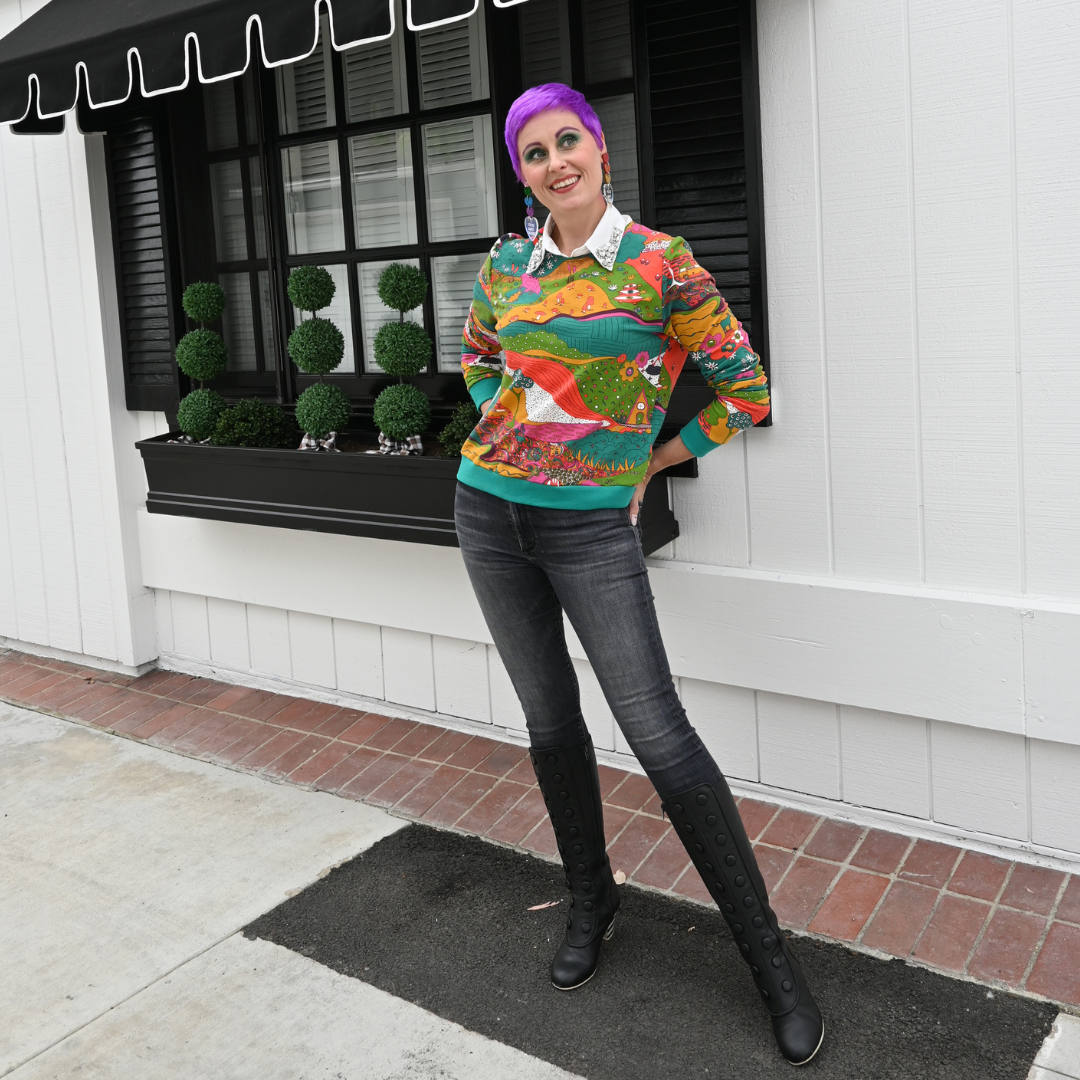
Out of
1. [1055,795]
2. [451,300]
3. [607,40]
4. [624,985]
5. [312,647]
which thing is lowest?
[624,985]

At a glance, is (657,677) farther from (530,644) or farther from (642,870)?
(642,870)

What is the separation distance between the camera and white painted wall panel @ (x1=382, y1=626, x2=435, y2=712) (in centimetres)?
426

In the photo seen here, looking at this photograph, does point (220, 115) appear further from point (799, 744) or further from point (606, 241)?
point (799, 744)

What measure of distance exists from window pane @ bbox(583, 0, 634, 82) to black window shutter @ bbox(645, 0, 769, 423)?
423 mm

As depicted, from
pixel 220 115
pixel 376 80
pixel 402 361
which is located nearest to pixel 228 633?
pixel 402 361

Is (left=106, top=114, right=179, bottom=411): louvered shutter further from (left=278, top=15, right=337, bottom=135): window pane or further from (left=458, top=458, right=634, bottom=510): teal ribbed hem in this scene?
(left=458, top=458, right=634, bottom=510): teal ribbed hem

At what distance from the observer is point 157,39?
11.4 feet

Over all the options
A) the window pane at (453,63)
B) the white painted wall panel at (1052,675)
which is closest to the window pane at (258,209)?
the window pane at (453,63)

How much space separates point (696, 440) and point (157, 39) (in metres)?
2.10

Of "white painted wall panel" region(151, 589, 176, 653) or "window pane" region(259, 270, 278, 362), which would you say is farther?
"white painted wall panel" region(151, 589, 176, 653)

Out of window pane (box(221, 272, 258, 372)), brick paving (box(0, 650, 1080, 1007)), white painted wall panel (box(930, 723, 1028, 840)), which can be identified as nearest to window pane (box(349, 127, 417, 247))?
window pane (box(221, 272, 258, 372))

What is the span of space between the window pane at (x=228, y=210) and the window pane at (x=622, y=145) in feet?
5.43

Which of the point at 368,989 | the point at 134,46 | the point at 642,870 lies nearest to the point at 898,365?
the point at 642,870

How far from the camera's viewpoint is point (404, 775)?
389 cm
